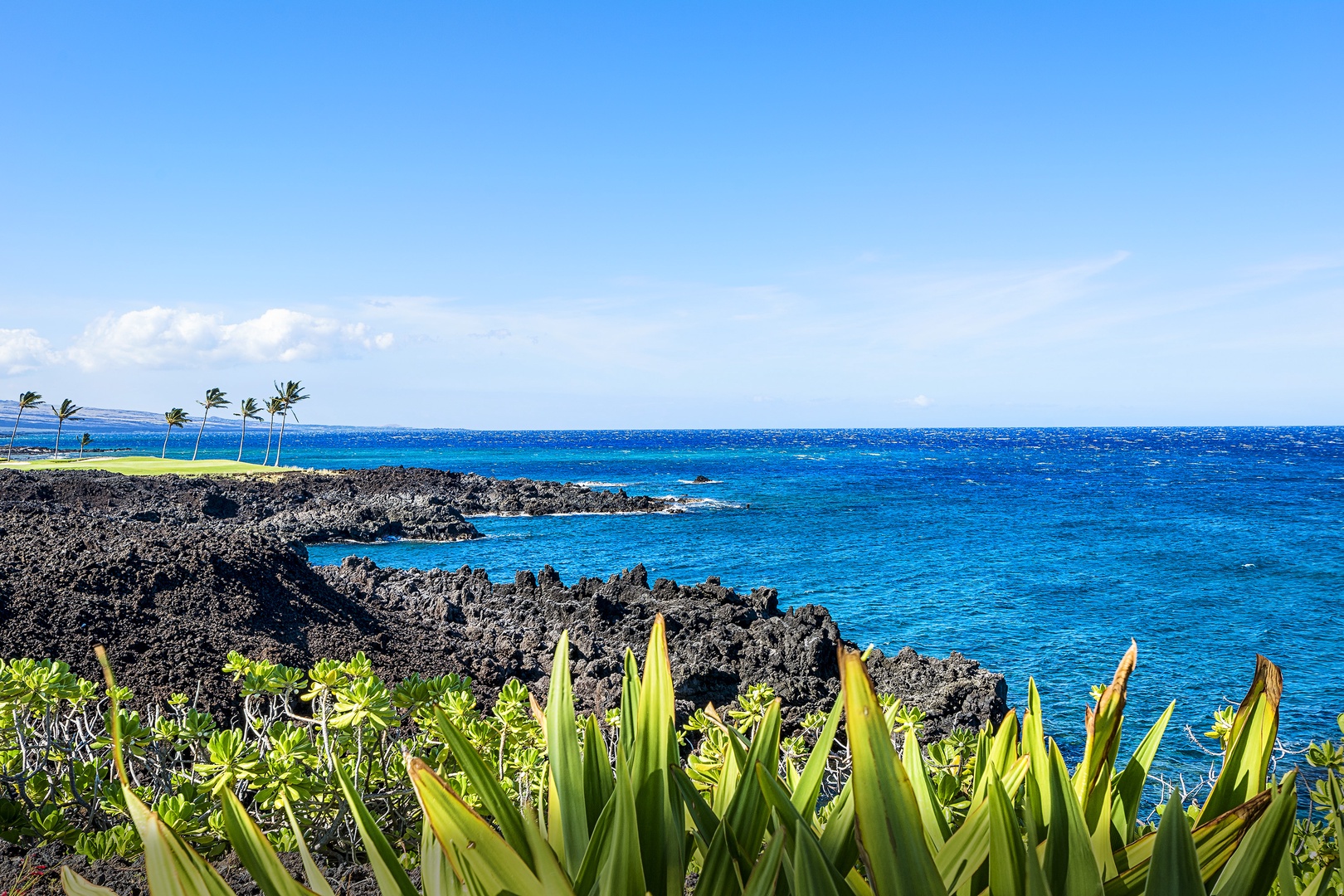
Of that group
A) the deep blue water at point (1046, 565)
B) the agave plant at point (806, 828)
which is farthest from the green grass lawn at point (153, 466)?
the agave plant at point (806, 828)

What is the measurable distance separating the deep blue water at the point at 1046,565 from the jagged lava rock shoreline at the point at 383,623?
2.66m

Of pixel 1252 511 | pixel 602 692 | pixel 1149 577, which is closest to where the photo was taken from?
pixel 602 692

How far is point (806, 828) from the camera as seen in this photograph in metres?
1.05

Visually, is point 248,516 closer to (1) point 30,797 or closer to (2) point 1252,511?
(1) point 30,797

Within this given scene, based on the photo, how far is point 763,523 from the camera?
31.3 metres

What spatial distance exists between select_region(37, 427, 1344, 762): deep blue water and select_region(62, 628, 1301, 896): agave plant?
360 inches

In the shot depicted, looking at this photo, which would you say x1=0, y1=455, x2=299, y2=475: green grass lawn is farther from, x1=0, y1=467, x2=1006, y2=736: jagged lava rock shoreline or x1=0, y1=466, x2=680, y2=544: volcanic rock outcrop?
x1=0, y1=467, x2=1006, y2=736: jagged lava rock shoreline

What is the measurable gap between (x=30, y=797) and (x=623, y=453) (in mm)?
95834

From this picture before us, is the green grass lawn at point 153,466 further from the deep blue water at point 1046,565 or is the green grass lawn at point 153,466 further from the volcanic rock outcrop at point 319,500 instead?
the deep blue water at point 1046,565

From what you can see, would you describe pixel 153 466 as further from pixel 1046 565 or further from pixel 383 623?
pixel 1046 565

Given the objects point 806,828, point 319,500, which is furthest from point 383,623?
point 319,500

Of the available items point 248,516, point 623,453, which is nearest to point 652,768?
point 248,516

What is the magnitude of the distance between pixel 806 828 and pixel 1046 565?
75.9ft

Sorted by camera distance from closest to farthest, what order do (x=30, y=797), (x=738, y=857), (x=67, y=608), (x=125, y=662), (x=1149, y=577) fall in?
(x=738, y=857) → (x=30, y=797) → (x=125, y=662) → (x=67, y=608) → (x=1149, y=577)
